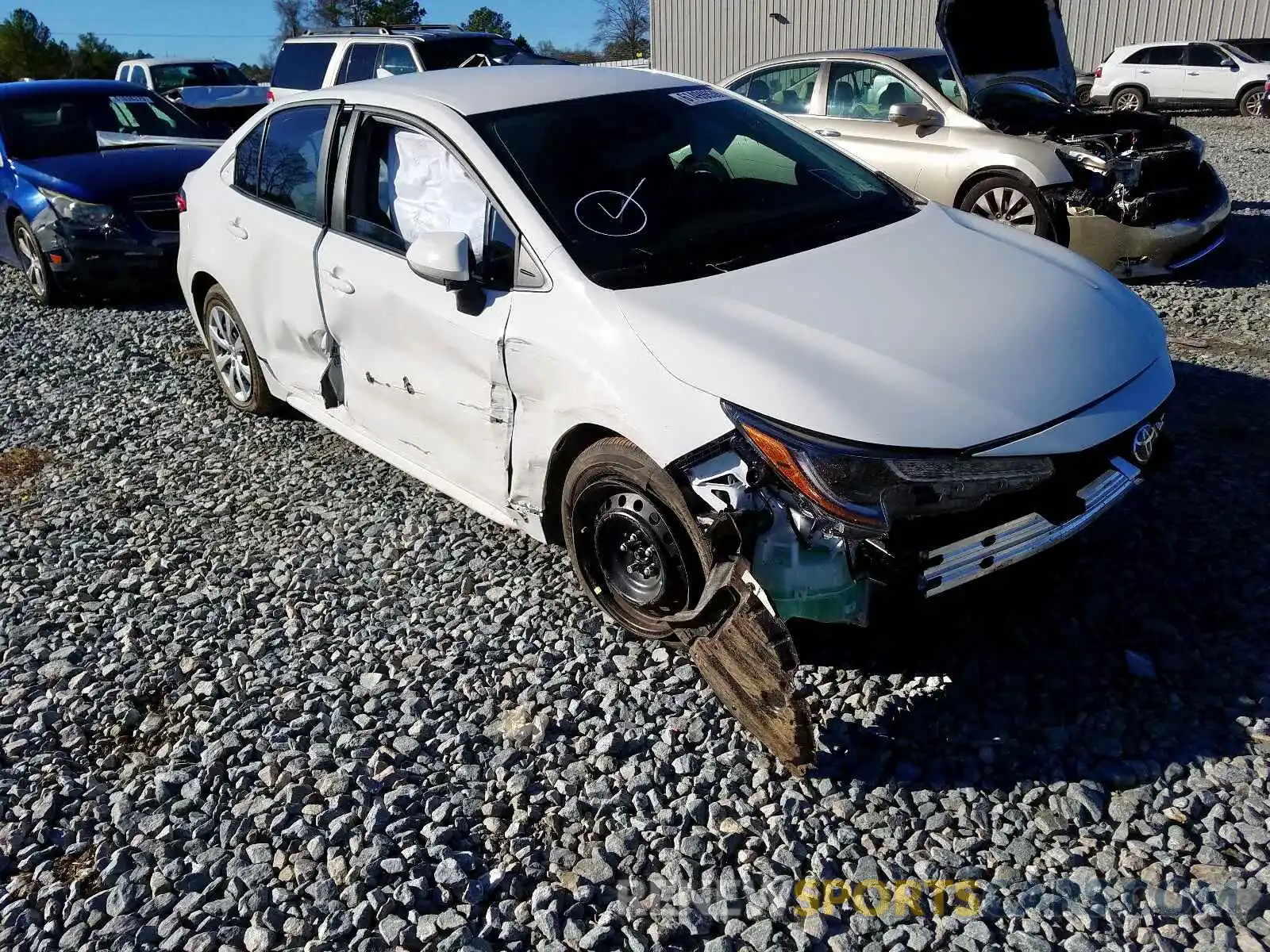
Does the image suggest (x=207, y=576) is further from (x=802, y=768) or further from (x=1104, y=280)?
(x=1104, y=280)

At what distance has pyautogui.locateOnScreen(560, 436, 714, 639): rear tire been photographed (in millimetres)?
3041

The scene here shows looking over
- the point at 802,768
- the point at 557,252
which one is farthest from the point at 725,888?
the point at 557,252

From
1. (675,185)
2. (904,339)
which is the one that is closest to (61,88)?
(675,185)

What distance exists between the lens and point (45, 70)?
38688mm

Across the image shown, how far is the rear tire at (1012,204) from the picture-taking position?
23.4ft

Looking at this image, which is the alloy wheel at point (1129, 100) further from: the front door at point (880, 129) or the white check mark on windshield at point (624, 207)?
the white check mark on windshield at point (624, 207)

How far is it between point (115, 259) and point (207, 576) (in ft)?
16.2

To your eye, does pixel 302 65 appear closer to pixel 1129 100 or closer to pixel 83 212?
pixel 83 212

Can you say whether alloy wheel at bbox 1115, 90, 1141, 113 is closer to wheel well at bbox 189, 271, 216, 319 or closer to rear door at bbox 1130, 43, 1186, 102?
rear door at bbox 1130, 43, 1186, 102

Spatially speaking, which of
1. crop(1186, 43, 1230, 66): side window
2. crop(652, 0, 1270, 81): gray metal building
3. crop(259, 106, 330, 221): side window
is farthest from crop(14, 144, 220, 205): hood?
crop(1186, 43, 1230, 66): side window

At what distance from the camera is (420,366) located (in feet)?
12.6

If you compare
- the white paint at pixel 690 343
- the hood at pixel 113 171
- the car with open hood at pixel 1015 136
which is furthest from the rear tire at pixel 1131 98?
the white paint at pixel 690 343

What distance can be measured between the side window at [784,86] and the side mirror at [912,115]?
4.71 feet

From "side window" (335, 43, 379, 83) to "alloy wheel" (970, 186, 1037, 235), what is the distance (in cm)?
701
